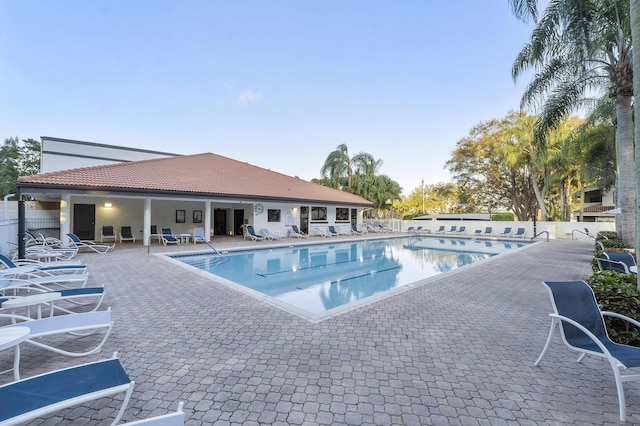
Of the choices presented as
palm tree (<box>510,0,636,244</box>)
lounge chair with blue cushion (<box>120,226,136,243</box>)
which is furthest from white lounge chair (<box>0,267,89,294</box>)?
palm tree (<box>510,0,636,244</box>)

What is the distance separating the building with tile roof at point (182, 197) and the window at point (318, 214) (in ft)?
0.26

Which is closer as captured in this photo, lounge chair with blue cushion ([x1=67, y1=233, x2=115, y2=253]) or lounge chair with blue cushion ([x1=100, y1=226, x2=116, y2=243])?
lounge chair with blue cushion ([x1=67, y1=233, x2=115, y2=253])

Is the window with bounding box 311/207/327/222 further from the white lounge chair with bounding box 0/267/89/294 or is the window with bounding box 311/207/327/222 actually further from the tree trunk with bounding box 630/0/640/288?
the tree trunk with bounding box 630/0/640/288

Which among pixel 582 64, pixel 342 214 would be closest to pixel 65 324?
pixel 582 64

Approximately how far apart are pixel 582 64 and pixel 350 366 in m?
12.3

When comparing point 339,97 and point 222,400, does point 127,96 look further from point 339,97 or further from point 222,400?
point 222,400

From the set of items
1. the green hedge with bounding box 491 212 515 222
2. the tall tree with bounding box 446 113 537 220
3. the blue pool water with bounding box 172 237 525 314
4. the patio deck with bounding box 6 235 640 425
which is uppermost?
the tall tree with bounding box 446 113 537 220

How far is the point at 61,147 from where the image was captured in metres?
25.1

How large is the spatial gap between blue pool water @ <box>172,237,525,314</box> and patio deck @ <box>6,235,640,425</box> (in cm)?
223

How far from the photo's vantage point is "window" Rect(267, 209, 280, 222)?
805 inches

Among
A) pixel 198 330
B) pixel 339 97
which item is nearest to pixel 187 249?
pixel 198 330

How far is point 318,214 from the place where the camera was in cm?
2355

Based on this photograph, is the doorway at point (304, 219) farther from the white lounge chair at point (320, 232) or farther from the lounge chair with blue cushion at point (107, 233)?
the lounge chair with blue cushion at point (107, 233)

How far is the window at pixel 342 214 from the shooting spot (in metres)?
25.1
